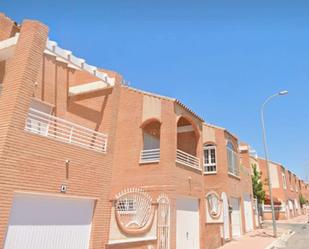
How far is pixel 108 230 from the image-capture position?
917 centimetres

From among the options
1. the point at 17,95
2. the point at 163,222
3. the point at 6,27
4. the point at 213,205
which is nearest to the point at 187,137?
the point at 213,205

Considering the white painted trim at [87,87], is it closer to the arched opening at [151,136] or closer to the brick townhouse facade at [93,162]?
the brick townhouse facade at [93,162]

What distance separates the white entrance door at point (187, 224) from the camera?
13683mm

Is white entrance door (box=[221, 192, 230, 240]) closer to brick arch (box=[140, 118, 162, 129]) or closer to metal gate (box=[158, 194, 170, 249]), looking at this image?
metal gate (box=[158, 194, 170, 249])

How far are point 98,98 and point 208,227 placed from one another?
387 inches

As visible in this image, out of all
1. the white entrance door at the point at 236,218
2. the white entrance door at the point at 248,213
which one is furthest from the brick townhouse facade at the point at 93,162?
the white entrance door at the point at 248,213

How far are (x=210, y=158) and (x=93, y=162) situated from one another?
46.3 ft

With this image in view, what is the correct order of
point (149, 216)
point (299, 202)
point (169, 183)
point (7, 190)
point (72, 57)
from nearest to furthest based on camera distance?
point (7, 190) < point (72, 57) < point (149, 216) < point (169, 183) < point (299, 202)

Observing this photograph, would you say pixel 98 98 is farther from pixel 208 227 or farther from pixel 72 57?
pixel 208 227

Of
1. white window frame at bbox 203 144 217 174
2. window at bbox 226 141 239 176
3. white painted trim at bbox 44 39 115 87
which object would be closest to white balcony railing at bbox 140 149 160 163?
white painted trim at bbox 44 39 115 87

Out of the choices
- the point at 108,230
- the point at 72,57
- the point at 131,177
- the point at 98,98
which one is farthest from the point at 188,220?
the point at 72,57

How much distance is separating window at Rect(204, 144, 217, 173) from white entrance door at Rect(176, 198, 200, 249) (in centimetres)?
603

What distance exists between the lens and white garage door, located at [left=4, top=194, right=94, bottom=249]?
6828 millimetres

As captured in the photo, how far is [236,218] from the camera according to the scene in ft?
73.7
